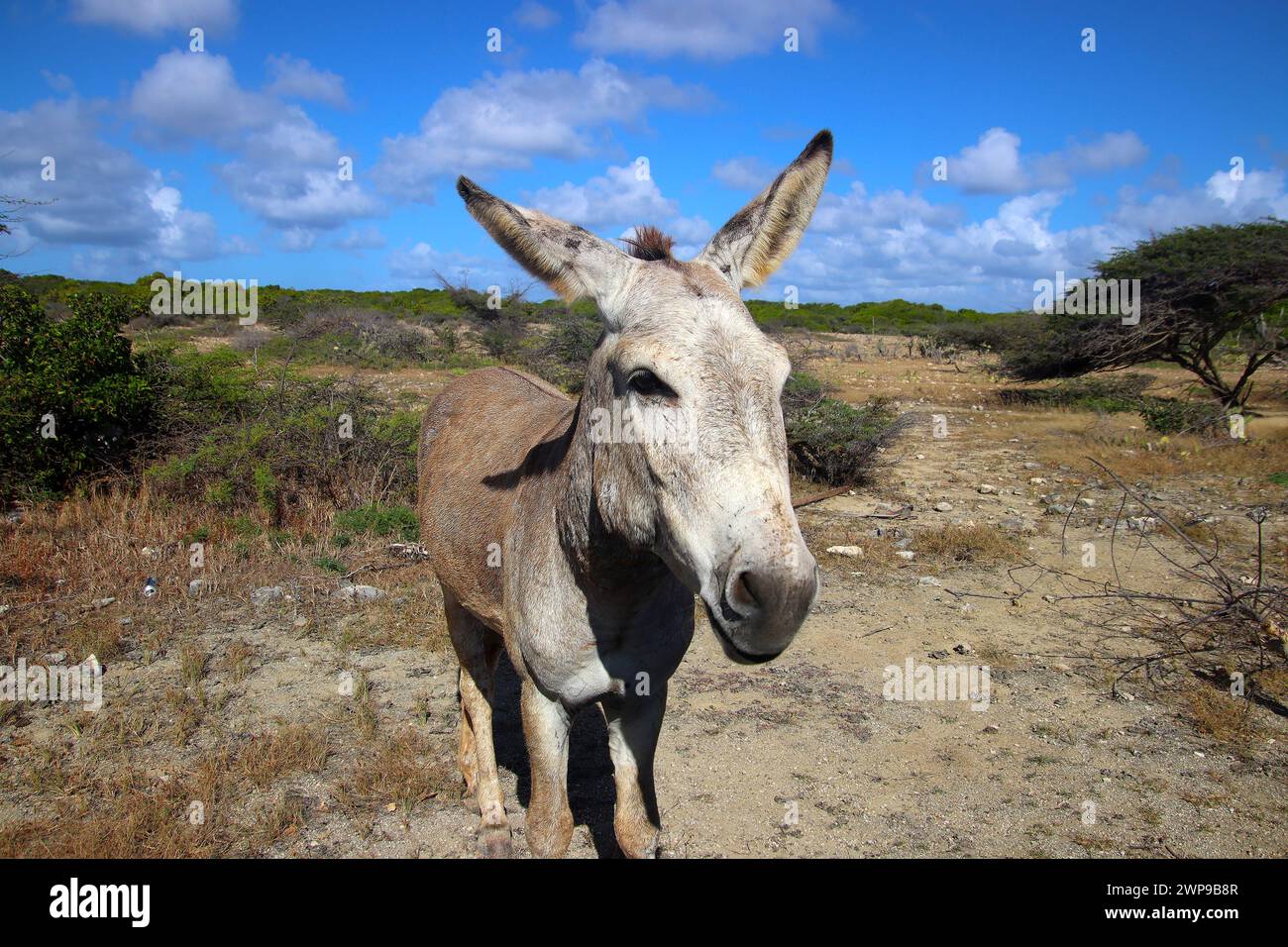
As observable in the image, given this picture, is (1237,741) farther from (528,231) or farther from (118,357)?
(118,357)

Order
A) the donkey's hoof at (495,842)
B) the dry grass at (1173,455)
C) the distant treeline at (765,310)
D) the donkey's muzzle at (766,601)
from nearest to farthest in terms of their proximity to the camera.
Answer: the donkey's muzzle at (766,601) < the donkey's hoof at (495,842) < the dry grass at (1173,455) < the distant treeline at (765,310)

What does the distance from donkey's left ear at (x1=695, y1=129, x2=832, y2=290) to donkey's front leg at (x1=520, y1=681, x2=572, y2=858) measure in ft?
6.17

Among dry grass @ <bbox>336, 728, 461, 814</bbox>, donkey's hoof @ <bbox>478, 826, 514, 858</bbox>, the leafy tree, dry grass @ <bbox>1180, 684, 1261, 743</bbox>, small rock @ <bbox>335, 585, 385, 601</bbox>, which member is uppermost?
the leafy tree

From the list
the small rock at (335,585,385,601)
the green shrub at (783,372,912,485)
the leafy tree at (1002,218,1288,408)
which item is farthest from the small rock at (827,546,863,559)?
the leafy tree at (1002,218,1288,408)

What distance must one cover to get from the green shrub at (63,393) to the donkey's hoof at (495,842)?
288 inches

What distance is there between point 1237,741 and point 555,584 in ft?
15.8

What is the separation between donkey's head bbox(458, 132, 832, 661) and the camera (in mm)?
1689

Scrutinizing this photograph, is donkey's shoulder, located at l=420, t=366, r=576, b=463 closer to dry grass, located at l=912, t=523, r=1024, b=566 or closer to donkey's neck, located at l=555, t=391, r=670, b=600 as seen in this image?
donkey's neck, located at l=555, t=391, r=670, b=600

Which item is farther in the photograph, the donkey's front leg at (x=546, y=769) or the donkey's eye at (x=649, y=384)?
the donkey's front leg at (x=546, y=769)

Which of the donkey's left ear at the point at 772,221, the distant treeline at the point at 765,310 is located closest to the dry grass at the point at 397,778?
the donkey's left ear at the point at 772,221

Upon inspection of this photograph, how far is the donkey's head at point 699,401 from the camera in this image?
1689 millimetres

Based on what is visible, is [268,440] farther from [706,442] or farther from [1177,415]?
[1177,415]

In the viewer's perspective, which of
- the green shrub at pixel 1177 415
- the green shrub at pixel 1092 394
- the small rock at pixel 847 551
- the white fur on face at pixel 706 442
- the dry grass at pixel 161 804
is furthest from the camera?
the green shrub at pixel 1092 394

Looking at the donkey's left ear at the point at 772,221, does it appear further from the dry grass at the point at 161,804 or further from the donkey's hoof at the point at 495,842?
the dry grass at the point at 161,804
